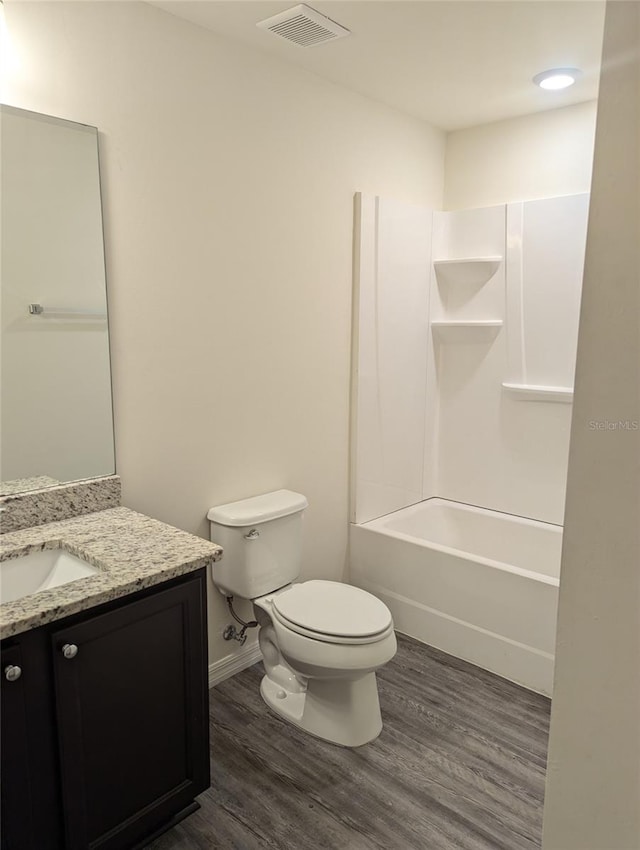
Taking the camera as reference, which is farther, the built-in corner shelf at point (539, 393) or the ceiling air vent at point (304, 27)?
the built-in corner shelf at point (539, 393)

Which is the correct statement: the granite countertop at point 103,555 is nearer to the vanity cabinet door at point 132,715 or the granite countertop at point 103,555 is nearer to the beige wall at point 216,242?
the vanity cabinet door at point 132,715

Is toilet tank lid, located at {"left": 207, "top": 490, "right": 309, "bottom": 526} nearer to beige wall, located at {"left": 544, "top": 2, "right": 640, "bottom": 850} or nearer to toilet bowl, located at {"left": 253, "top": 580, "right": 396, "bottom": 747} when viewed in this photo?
toilet bowl, located at {"left": 253, "top": 580, "right": 396, "bottom": 747}

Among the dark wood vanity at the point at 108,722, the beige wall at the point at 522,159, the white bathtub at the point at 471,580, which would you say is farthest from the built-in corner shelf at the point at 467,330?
the dark wood vanity at the point at 108,722

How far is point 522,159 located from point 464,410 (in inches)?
53.2

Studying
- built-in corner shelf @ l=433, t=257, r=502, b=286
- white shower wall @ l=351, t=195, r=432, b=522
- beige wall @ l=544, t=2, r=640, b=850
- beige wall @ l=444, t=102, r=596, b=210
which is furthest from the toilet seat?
beige wall @ l=444, t=102, r=596, b=210

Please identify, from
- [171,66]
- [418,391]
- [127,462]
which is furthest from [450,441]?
[171,66]

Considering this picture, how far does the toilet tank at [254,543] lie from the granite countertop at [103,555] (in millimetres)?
459

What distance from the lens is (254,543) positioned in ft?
7.86

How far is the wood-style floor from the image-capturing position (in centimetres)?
182

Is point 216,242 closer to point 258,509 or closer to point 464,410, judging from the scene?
point 258,509

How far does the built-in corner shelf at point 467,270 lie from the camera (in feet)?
10.6

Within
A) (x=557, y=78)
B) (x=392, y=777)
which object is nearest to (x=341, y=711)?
(x=392, y=777)

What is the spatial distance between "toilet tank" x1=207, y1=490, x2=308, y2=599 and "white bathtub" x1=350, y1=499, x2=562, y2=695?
666mm

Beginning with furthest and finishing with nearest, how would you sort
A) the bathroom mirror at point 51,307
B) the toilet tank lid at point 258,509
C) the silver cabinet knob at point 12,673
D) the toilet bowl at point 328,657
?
the toilet tank lid at point 258,509, the toilet bowl at point 328,657, the bathroom mirror at point 51,307, the silver cabinet knob at point 12,673
